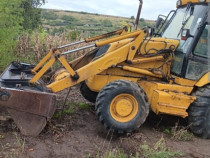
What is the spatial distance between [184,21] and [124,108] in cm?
224

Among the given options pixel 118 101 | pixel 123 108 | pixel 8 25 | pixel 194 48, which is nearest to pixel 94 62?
pixel 118 101

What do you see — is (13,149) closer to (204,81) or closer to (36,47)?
(204,81)

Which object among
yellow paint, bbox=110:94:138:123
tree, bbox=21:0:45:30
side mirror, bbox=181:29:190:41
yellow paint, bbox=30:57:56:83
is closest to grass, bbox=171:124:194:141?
yellow paint, bbox=110:94:138:123

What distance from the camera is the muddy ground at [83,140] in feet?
15.5

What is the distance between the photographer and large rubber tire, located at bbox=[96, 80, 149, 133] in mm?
5398

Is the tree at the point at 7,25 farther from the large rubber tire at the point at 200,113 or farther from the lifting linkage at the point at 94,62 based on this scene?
the large rubber tire at the point at 200,113

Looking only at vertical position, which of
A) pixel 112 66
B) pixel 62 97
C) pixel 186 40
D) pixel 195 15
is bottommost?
pixel 62 97

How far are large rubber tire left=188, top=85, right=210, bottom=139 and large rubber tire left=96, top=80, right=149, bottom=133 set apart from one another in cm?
95

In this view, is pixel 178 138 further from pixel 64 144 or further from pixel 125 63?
pixel 64 144

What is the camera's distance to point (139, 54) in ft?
20.5

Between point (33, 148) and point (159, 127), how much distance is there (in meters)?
2.66

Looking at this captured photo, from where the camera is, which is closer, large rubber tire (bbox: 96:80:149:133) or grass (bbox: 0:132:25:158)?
grass (bbox: 0:132:25:158)

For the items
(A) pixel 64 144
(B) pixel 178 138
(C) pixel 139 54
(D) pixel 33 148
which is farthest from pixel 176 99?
(D) pixel 33 148

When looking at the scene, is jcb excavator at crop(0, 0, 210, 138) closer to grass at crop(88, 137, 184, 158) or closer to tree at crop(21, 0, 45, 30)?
grass at crop(88, 137, 184, 158)
